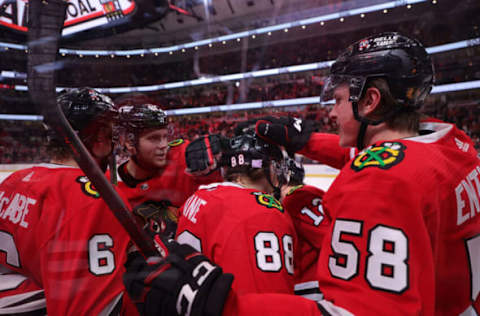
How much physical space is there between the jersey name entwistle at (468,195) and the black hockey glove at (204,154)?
0.80m

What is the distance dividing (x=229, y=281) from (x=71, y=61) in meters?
0.43

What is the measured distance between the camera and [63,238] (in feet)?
1.63

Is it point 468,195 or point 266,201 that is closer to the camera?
point 468,195

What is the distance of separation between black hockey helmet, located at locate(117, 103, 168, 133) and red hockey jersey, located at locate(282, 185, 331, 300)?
0.71 m

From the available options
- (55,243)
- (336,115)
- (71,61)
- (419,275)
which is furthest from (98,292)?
(336,115)

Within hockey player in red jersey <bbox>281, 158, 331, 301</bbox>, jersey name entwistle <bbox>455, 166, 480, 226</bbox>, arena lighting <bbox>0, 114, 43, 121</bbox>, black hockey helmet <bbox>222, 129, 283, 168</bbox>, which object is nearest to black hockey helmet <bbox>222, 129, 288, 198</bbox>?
black hockey helmet <bbox>222, 129, 283, 168</bbox>

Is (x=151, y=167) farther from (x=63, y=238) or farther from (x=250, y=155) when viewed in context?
(x=63, y=238)

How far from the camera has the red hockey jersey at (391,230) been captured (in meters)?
0.46

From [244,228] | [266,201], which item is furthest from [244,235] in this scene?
[266,201]

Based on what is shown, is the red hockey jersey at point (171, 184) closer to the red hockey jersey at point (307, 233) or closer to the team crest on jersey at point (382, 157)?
the red hockey jersey at point (307, 233)

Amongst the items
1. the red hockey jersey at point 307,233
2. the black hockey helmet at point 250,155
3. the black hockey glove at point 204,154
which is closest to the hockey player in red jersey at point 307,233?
the red hockey jersey at point 307,233

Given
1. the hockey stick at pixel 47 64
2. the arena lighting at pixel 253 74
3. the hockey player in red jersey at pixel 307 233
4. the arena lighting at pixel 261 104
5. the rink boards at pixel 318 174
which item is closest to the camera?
the hockey stick at pixel 47 64

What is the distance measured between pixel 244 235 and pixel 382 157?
0.47 metres

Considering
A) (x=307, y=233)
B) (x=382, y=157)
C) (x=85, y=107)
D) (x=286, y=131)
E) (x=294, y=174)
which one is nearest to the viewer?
(x=85, y=107)
